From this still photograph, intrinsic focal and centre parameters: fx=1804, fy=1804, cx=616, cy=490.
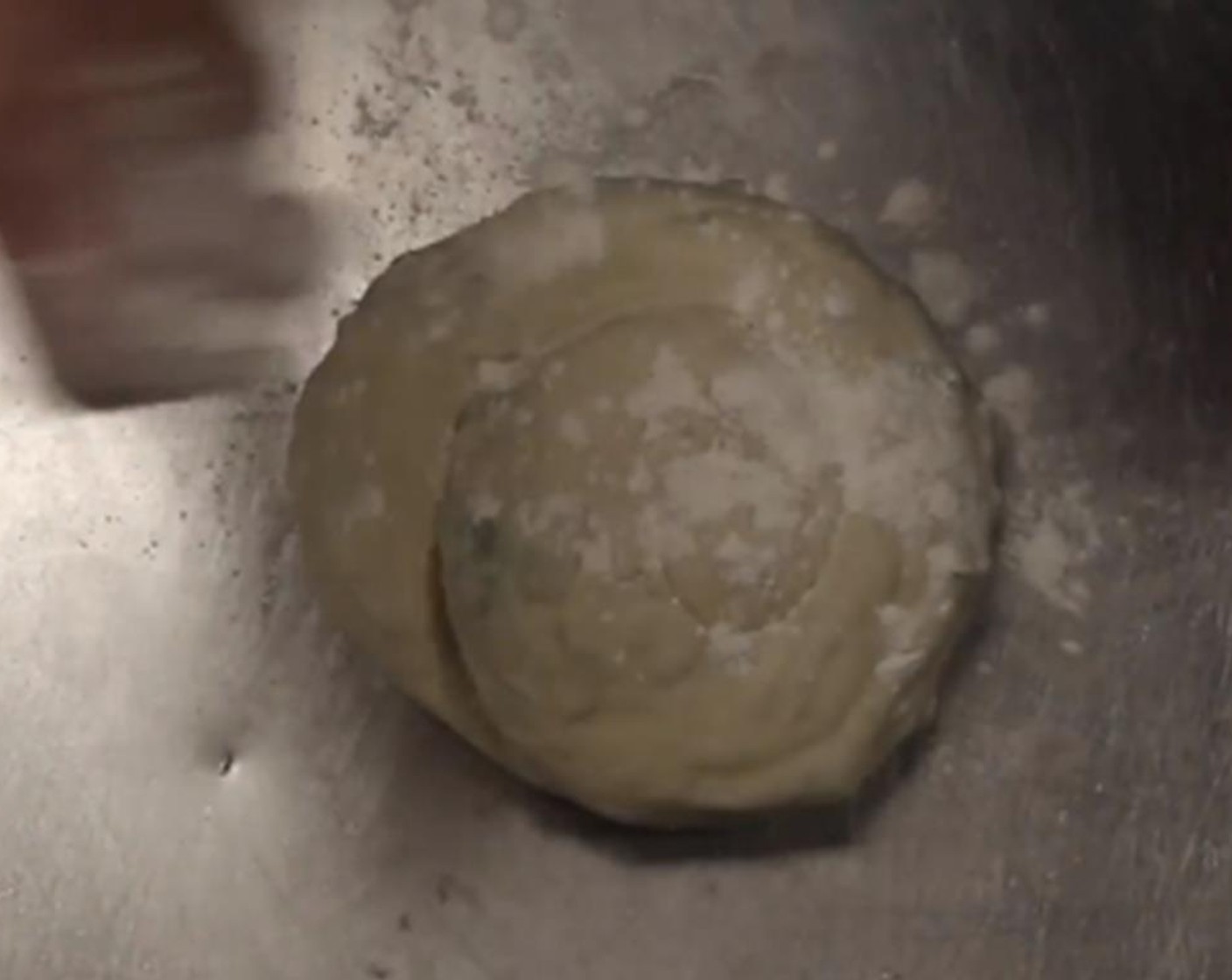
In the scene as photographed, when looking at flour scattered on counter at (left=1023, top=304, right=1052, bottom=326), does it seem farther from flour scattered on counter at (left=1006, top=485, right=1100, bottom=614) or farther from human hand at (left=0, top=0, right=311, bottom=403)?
human hand at (left=0, top=0, right=311, bottom=403)

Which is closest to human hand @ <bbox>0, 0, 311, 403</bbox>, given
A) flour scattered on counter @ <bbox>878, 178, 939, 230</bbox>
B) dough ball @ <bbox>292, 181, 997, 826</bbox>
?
dough ball @ <bbox>292, 181, 997, 826</bbox>

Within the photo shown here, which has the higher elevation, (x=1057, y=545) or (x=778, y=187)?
(x=778, y=187)

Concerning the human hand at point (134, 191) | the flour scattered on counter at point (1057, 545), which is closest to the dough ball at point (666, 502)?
the flour scattered on counter at point (1057, 545)

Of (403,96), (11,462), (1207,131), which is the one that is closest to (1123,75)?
(1207,131)

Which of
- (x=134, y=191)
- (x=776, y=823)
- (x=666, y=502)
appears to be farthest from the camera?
(x=134, y=191)

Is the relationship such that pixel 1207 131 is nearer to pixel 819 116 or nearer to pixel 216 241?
pixel 819 116

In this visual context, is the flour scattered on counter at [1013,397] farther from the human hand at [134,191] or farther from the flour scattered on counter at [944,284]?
the human hand at [134,191]

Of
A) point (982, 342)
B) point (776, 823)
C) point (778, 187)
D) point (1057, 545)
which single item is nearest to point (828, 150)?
point (778, 187)

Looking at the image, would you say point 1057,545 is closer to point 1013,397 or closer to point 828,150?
point 1013,397
